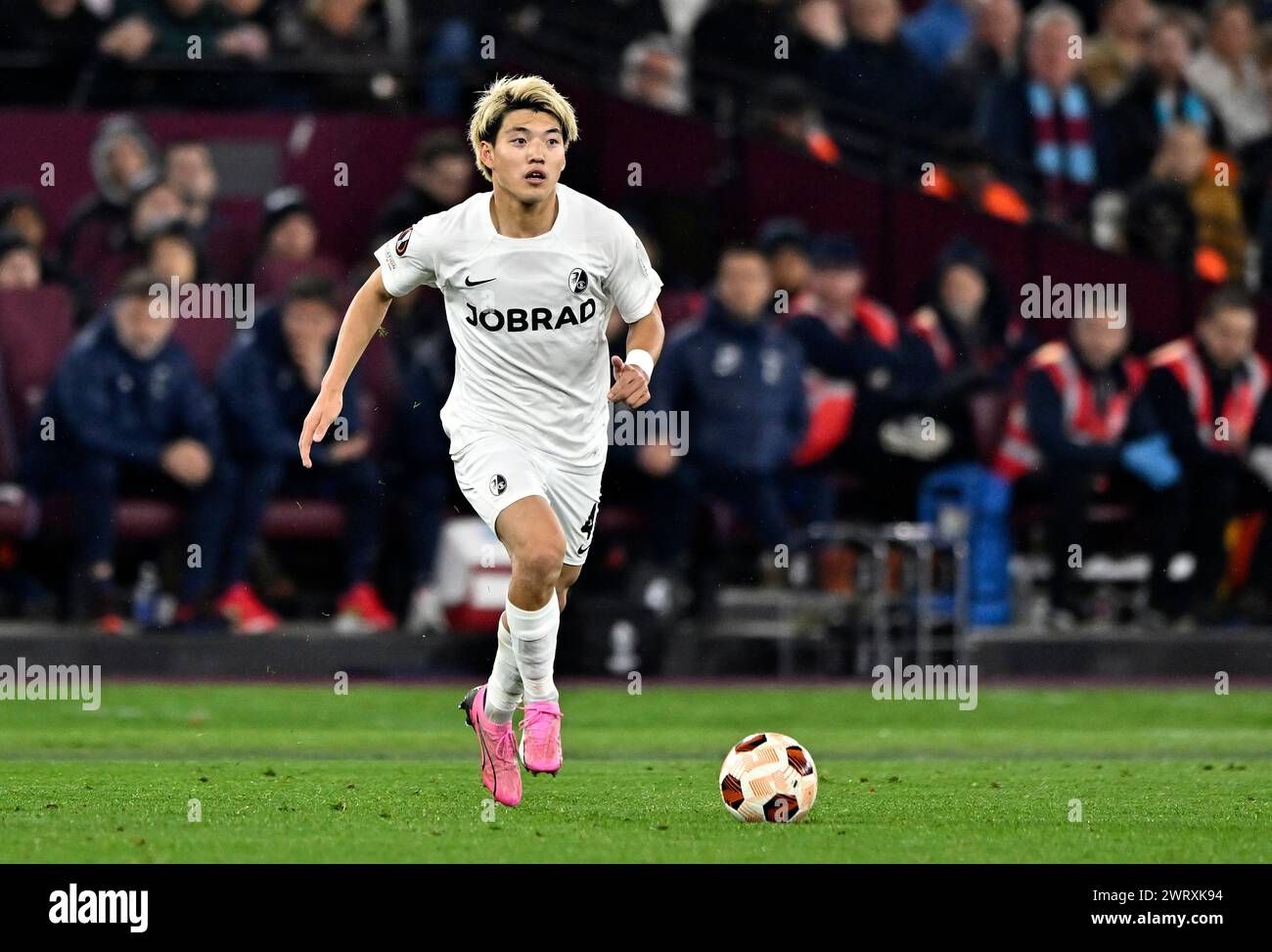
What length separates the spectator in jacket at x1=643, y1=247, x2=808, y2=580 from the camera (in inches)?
592

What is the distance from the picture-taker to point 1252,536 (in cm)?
1641

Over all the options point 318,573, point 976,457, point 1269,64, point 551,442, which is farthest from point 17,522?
point 1269,64

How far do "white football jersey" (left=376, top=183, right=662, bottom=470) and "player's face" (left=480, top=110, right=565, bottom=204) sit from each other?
22cm

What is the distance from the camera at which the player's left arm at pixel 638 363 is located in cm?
817

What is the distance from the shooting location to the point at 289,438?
14844 mm

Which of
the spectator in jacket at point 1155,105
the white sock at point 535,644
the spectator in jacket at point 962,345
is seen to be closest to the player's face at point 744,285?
the spectator in jacket at point 962,345

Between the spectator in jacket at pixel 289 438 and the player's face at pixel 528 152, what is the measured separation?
638 cm

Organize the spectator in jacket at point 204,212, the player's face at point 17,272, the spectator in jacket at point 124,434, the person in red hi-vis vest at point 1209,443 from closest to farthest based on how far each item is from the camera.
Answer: the spectator in jacket at point 124,434 < the player's face at point 17,272 < the spectator in jacket at point 204,212 < the person in red hi-vis vest at point 1209,443

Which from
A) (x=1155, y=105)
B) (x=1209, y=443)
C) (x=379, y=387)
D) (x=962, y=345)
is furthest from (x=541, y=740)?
(x=1155, y=105)

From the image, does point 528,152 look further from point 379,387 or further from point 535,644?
point 379,387

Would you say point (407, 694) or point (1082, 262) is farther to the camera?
point (1082, 262)

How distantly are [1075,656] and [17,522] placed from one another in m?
6.10

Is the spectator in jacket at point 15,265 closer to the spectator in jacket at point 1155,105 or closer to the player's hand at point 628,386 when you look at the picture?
the spectator in jacket at point 1155,105

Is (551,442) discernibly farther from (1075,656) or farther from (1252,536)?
(1252,536)
